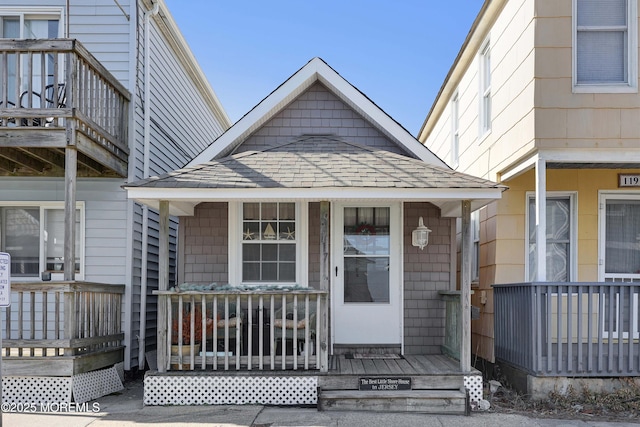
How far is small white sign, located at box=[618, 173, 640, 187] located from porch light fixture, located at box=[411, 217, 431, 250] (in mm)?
2756

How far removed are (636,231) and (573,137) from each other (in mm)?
2154

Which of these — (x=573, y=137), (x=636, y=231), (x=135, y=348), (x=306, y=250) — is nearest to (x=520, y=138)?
(x=573, y=137)

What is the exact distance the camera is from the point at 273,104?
8.64 meters

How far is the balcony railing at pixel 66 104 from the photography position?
285 inches

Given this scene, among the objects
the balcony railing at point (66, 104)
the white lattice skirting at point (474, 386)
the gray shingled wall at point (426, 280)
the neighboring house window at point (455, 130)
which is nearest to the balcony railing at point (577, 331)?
the white lattice skirting at point (474, 386)

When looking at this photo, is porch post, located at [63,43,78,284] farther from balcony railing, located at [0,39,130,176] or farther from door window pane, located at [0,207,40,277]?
door window pane, located at [0,207,40,277]

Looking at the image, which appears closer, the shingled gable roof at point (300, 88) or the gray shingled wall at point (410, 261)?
the shingled gable roof at point (300, 88)

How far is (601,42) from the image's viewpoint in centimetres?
727

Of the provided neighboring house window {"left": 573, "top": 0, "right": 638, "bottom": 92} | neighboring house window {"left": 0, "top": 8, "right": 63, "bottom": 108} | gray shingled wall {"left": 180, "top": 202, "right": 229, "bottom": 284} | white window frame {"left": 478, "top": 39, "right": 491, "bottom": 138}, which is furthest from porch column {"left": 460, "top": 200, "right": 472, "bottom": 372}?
neighboring house window {"left": 0, "top": 8, "right": 63, "bottom": 108}

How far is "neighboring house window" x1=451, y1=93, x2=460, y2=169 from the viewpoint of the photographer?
12039 mm

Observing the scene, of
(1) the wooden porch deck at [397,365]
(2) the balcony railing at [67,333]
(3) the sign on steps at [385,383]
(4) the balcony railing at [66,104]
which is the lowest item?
(3) the sign on steps at [385,383]

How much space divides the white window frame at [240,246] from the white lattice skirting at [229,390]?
71.0 inches

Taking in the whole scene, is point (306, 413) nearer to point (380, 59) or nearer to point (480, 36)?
point (480, 36)

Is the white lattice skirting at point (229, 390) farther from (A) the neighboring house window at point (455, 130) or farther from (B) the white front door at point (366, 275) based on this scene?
(A) the neighboring house window at point (455, 130)
